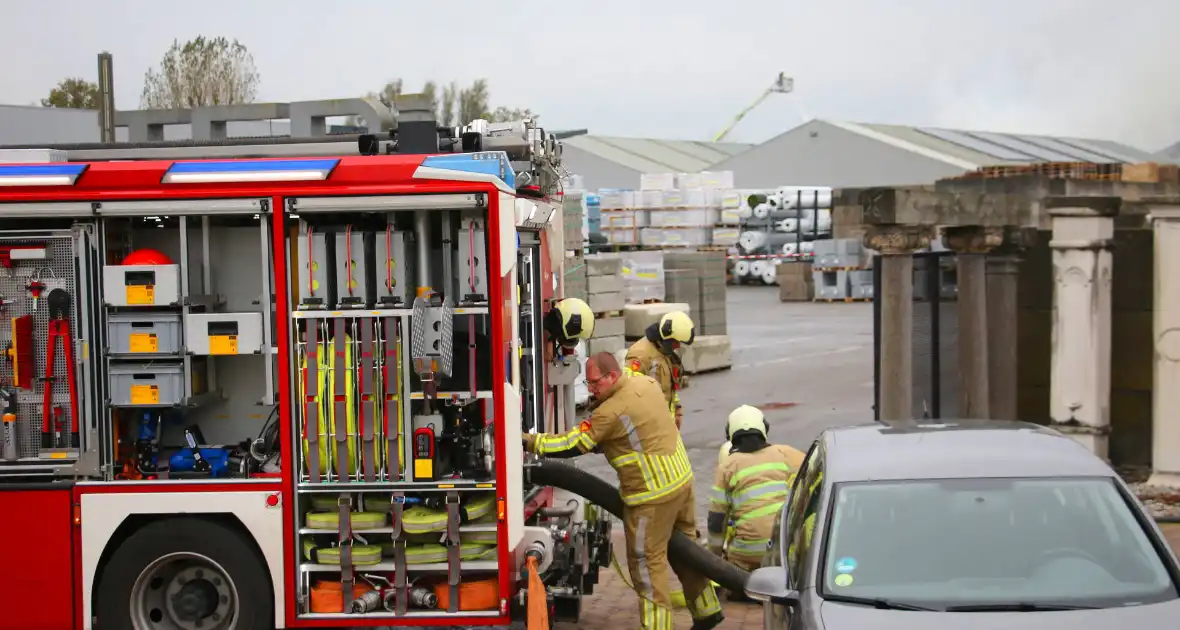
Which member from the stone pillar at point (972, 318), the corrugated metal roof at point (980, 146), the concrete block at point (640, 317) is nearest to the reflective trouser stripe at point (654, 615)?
the stone pillar at point (972, 318)

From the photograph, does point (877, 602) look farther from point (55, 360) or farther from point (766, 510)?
point (55, 360)

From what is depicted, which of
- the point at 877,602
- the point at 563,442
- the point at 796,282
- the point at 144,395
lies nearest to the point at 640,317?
the point at 563,442

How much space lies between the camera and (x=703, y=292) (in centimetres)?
2564

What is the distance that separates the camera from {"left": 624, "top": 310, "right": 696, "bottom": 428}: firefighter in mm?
10500

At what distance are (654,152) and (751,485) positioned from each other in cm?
7037

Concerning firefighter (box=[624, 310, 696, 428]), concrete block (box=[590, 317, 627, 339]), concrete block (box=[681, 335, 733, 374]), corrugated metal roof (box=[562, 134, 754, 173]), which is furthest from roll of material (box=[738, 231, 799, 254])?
firefighter (box=[624, 310, 696, 428])

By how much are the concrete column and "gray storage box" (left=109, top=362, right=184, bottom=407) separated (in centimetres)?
839

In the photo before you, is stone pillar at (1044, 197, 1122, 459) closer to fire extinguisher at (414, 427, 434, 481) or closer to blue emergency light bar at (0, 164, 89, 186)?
fire extinguisher at (414, 427, 434, 481)

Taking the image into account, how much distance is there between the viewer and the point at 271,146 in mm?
8172

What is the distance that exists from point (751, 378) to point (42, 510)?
16.9 meters

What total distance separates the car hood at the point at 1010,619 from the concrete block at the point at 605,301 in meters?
14.1

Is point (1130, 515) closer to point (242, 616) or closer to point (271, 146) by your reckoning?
point (242, 616)

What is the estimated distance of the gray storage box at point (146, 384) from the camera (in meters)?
7.25

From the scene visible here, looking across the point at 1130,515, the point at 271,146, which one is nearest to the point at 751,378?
the point at 271,146
